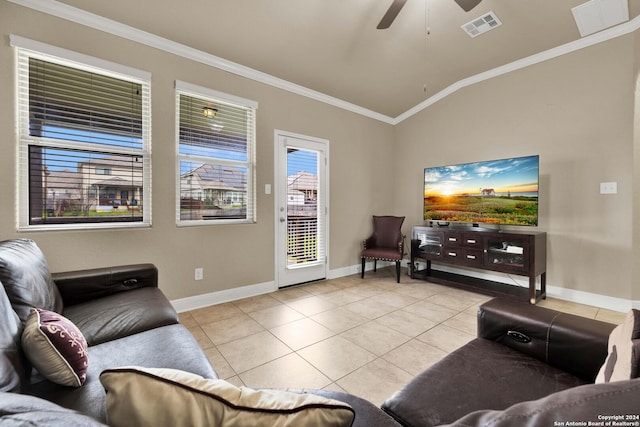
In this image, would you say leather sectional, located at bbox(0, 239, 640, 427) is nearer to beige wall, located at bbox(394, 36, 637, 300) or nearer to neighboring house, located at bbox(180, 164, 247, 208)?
neighboring house, located at bbox(180, 164, 247, 208)

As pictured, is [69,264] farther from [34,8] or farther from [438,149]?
[438,149]

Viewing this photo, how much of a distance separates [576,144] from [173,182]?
15.0 feet

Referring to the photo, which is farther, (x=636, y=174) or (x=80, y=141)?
(x=636, y=174)

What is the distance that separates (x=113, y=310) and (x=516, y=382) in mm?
2134

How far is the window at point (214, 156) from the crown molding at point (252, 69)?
346mm

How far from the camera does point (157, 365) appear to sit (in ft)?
3.69

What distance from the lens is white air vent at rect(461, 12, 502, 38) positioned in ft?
8.94

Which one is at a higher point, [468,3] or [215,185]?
[468,3]

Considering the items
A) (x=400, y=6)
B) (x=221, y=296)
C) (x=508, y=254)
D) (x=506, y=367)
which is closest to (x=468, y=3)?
(x=400, y=6)

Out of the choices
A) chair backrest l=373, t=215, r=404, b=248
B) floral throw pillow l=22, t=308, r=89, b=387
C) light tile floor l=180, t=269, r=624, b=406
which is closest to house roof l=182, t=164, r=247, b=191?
light tile floor l=180, t=269, r=624, b=406

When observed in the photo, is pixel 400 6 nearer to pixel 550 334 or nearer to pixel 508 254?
pixel 550 334

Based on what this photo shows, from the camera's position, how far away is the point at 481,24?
111 inches

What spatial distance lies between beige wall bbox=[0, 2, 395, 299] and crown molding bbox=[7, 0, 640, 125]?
64 mm

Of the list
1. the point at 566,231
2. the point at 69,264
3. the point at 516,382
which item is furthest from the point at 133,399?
the point at 566,231
